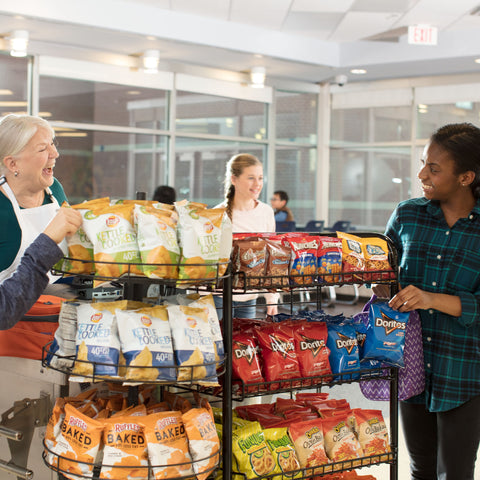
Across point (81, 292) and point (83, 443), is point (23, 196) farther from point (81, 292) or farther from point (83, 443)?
point (83, 443)

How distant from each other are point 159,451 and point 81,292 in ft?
2.12

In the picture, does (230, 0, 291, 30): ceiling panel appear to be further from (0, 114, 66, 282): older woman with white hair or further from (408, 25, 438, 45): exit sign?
(0, 114, 66, 282): older woman with white hair

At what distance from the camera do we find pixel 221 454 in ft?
5.68

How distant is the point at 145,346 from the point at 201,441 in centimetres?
29

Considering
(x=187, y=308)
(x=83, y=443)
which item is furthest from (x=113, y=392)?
(x=187, y=308)

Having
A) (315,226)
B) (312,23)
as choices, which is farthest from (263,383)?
(315,226)

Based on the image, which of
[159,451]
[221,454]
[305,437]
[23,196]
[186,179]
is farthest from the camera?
[186,179]

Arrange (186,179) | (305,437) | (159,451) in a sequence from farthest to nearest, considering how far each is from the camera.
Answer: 1. (186,179)
2. (305,437)
3. (159,451)

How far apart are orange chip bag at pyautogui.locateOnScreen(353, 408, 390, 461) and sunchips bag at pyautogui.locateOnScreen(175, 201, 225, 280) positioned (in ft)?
2.71

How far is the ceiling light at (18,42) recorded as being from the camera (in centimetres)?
771

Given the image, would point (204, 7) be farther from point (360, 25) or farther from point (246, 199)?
point (246, 199)

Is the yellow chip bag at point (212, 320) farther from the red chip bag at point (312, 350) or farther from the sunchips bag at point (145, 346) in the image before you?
the red chip bag at point (312, 350)

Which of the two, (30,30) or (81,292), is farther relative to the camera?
(30,30)

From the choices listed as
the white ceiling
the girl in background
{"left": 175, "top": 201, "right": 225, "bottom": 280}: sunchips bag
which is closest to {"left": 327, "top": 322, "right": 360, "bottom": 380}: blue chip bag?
{"left": 175, "top": 201, "right": 225, "bottom": 280}: sunchips bag
